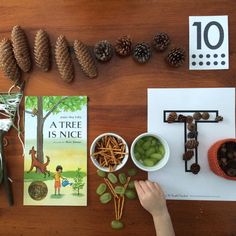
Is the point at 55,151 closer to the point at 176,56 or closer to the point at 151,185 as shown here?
the point at 151,185

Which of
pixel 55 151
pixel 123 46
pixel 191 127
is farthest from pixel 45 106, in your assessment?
pixel 191 127

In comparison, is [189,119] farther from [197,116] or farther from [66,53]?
[66,53]

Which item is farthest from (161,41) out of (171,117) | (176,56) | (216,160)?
(216,160)

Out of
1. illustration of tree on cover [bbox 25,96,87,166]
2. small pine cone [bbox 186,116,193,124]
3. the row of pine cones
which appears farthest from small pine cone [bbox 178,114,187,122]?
illustration of tree on cover [bbox 25,96,87,166]

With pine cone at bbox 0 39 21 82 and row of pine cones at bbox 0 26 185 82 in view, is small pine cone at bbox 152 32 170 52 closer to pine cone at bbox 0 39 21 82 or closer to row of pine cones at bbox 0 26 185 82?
row of pine cones at bbox 0 26 185 82

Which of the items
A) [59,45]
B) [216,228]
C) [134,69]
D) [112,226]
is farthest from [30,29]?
[216,228]

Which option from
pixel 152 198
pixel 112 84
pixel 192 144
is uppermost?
pixel 112 84

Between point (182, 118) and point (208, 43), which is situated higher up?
point (208, 43)
